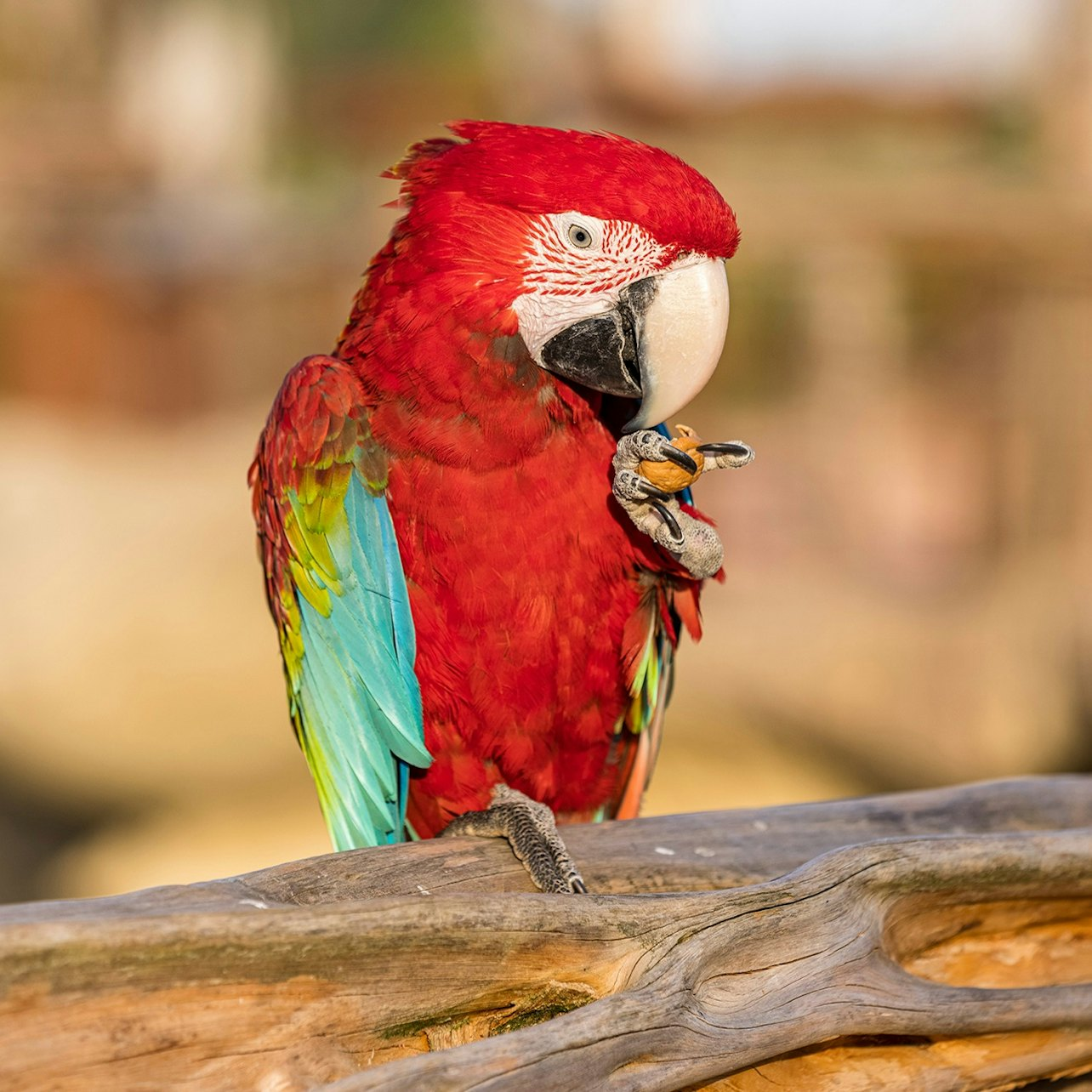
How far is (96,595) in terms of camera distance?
5.82m

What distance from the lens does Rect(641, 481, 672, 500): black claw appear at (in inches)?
66.5

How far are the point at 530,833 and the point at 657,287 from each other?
75cm

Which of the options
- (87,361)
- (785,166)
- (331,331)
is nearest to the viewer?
(785,166)

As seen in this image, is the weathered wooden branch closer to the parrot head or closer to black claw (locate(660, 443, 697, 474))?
black claw (locate(660, 443, 697, 474))

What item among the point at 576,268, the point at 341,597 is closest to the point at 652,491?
the point at 576,268

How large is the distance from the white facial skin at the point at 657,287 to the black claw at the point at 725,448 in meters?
0.07

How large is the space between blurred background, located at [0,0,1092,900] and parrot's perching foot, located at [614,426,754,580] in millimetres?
4030

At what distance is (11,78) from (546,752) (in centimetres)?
969

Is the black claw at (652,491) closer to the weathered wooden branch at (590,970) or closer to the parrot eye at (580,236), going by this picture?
the parrot eye at (580,236)

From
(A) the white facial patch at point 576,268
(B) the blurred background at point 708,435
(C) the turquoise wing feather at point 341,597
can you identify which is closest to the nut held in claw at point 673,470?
(A) the white facial patch at point 576,268

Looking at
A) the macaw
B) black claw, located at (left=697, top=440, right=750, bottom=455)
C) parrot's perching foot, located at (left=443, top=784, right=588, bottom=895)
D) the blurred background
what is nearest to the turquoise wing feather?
the macaw

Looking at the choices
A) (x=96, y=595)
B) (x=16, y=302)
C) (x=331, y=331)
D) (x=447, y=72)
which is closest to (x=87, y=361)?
(x=16, y=302)

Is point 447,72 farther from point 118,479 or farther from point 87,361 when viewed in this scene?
point 118,479

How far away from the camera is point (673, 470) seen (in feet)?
5.47
